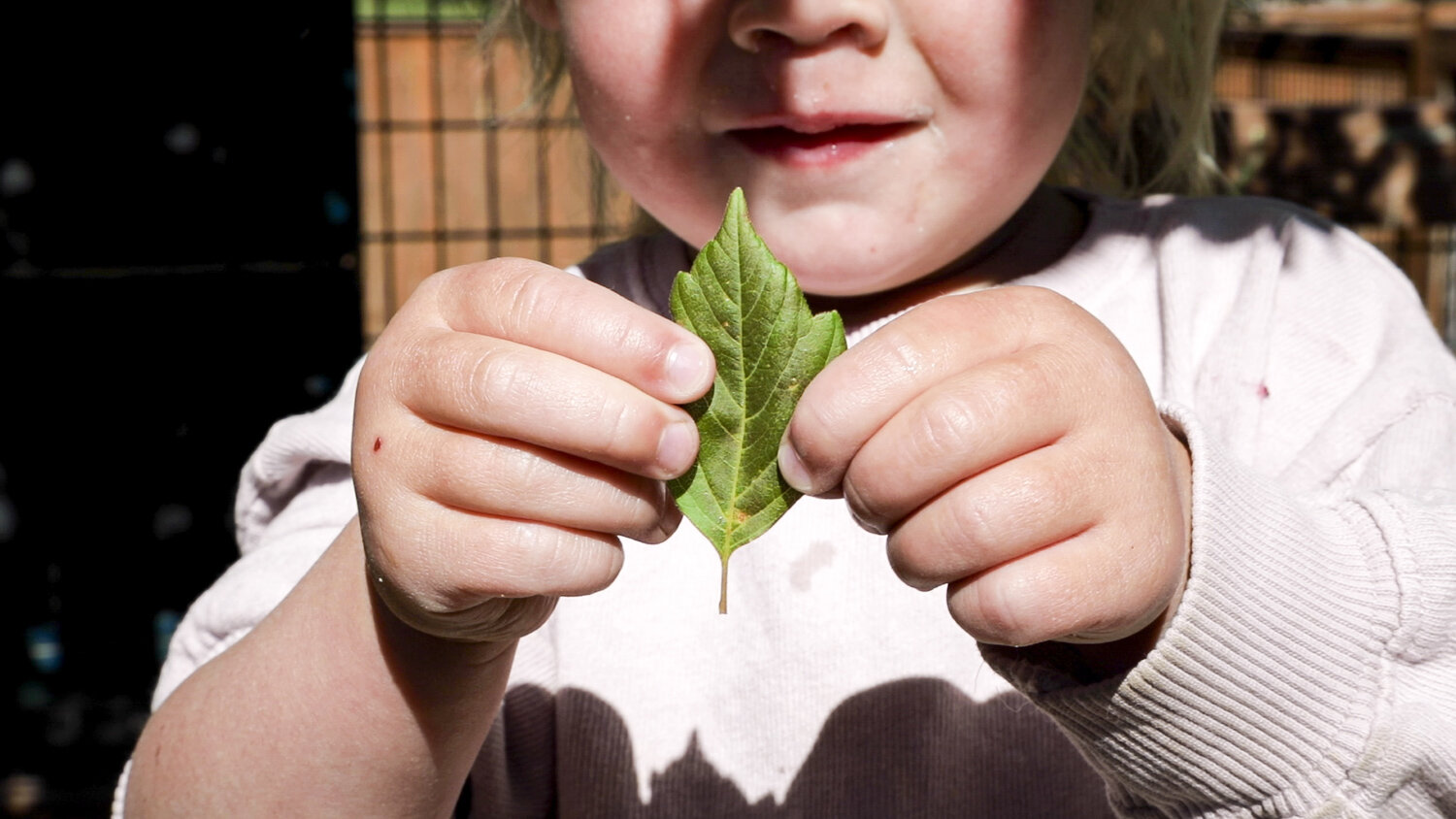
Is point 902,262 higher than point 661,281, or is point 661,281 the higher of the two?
point 902,262

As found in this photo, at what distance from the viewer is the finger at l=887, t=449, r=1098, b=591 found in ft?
2.56

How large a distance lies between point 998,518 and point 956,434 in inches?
2.3

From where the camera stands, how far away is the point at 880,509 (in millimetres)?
800

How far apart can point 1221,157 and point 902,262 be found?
1861 mm

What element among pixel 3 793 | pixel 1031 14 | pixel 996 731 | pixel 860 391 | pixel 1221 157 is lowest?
pixel 3 793

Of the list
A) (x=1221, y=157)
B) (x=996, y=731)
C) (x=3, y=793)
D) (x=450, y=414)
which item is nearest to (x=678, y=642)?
(x=996, y=731)

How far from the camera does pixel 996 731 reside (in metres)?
1.31

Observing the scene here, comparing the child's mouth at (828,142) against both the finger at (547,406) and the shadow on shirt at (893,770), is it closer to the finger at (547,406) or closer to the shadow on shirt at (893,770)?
the finger at (547,406)

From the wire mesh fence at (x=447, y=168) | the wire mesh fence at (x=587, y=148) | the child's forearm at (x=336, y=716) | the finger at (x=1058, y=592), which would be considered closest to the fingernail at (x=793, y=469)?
the finger at (x=1058, y=592)

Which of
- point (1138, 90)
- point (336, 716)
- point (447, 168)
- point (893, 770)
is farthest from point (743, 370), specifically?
point (447, 168)

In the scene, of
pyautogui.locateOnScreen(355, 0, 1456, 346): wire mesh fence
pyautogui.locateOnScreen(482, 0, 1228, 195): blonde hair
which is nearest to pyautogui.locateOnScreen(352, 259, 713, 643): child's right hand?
pyautogui.locateOnScreen(482, 0, 1228, 195): blonde hair

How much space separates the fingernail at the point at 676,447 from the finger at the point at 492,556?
0.08 m

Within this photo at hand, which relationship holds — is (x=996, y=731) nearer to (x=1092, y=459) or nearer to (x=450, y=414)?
(x=1092, y=459)

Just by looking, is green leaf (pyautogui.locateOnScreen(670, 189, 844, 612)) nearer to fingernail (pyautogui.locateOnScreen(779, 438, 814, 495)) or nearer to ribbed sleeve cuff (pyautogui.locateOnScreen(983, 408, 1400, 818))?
fingernail (pyautogui.locateOnScreen(779, 438, 814, 495))
